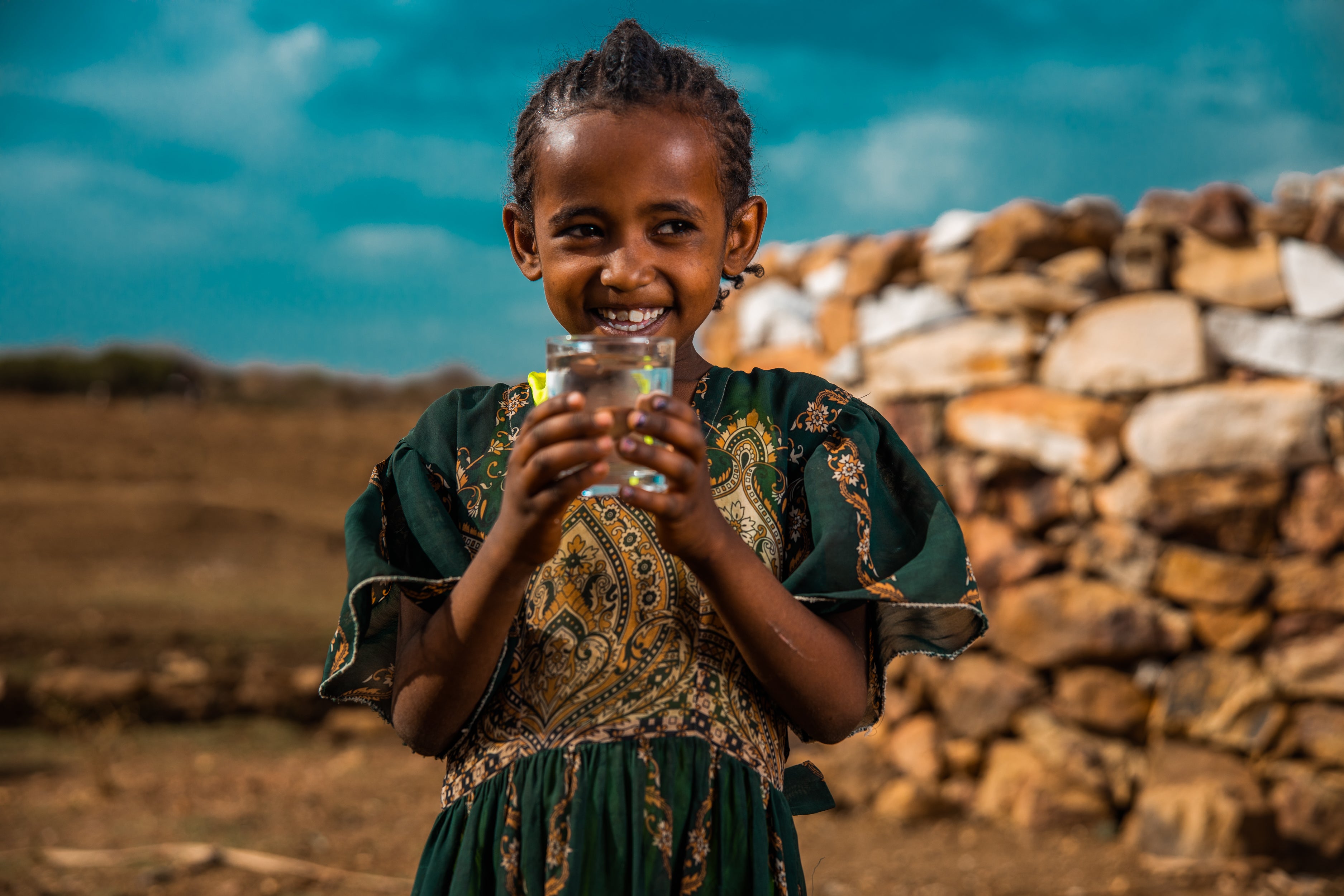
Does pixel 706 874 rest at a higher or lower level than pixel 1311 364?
lower

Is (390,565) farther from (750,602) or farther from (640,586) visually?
(750,602)

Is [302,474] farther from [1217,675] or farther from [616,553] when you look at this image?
[616,553]

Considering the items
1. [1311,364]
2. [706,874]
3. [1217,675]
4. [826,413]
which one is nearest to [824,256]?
[1311,364]

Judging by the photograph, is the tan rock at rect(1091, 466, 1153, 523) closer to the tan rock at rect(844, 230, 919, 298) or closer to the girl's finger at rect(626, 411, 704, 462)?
the tan rock at rect(844, 230, 919, 298)

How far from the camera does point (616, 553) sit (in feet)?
4.50

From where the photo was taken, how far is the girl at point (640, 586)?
124 cm

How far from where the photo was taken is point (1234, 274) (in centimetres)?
417

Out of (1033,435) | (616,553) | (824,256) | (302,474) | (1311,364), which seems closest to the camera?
(616,553)

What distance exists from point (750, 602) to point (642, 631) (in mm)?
192

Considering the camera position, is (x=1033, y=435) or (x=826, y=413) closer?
(x=826, y=413)

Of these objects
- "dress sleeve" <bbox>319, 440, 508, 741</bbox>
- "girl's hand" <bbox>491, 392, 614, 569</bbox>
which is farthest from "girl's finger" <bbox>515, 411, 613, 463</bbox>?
"dress sleeve" <bbox>319, 440, 508, 741</bbox>

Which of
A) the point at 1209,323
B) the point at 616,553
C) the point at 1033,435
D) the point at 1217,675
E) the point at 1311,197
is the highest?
the point at 1311,197

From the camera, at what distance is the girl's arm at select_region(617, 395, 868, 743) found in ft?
3.51

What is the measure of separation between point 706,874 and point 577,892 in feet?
0.50
